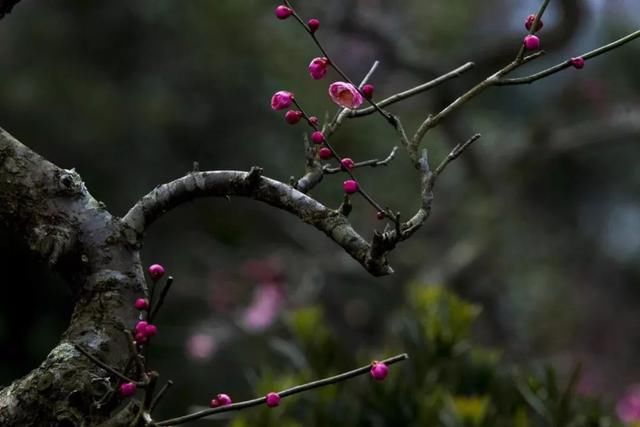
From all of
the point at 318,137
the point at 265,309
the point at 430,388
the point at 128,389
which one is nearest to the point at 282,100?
the point at 318,137

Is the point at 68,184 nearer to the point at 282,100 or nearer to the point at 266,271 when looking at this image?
Result: the point at 282,100

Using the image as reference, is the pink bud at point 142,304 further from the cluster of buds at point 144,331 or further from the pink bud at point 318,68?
the pink bud at point 318,68

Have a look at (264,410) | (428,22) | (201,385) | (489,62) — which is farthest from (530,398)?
(428,22)

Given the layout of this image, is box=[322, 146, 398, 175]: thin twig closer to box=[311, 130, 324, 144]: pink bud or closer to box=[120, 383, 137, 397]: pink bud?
box=[311, 130, 324, 144]: pink bud

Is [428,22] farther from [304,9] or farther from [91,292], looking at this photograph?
[91,292]

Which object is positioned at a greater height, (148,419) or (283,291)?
(283,291)

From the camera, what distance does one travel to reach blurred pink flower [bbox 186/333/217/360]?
5.33 m

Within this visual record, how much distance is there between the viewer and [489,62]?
5.15 metres

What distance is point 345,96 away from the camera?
1618 mm

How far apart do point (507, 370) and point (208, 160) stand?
117 inches

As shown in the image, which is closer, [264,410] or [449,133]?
[264,410]

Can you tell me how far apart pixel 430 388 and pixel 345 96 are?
1.51 m

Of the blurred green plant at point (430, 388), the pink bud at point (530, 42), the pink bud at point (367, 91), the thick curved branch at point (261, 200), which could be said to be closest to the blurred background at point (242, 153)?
the blurred green plant at point (430, 388)

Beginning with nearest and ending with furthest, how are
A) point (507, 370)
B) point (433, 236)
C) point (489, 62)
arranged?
1. point (507, 370)
2. point (489, 62)
3. point (433, 236)
